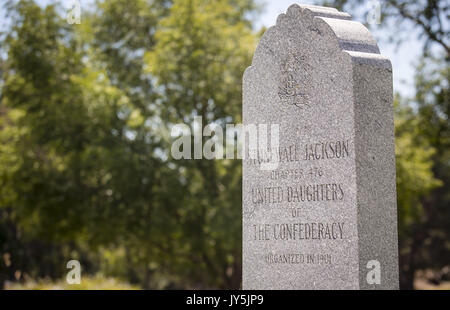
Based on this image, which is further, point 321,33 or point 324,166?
point 321,33

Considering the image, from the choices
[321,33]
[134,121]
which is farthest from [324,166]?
[134,121]

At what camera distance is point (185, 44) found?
19422 millimetres

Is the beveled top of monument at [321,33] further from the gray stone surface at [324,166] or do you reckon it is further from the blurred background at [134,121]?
the blurred background at [134,121]

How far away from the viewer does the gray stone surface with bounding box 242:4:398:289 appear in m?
6.45

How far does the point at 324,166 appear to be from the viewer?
6715mm

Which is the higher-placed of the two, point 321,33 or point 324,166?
point 321,33

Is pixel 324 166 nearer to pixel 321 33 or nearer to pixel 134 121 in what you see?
pixel 321 33

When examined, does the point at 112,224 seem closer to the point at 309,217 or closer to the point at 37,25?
the point at 37,25

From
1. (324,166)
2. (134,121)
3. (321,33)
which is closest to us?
(324,166)

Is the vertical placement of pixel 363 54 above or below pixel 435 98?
below

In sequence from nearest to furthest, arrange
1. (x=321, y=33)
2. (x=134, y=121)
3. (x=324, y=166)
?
(x=324, y=166) < (x=321, y=33) < (x=134, y=121)

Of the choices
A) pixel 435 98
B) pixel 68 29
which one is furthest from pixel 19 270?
pixel 435 98

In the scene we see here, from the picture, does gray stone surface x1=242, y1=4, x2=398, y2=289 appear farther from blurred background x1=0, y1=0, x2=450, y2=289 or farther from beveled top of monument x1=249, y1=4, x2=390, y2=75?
blurred background x1=0, y1=0, x2=450, y2=289
